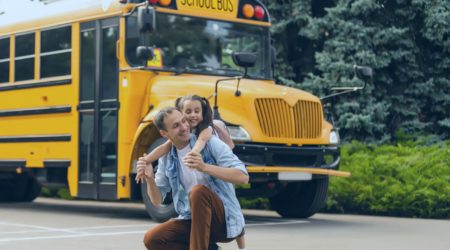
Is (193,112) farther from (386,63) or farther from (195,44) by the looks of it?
(386,63)

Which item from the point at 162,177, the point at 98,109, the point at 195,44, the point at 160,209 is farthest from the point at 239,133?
the point at 162,177

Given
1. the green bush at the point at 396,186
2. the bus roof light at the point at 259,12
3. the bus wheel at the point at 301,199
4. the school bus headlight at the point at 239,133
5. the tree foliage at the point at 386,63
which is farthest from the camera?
the tree foliage at the point at 386,63

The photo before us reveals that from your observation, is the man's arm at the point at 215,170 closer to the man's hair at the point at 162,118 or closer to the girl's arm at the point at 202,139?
the girl's arm at the point at 202,139

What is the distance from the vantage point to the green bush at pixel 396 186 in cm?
1246

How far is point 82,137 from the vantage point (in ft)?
39.5

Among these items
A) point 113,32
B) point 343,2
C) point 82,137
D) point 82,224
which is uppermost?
point 343,2

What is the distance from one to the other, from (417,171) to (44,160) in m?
4.60

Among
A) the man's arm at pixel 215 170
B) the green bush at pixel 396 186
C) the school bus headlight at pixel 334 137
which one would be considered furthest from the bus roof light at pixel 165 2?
the man's arm at pixel 215 170

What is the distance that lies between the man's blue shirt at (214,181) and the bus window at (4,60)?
800 cm

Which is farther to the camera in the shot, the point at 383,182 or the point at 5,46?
the point at 5,46

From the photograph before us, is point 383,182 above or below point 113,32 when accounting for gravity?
below

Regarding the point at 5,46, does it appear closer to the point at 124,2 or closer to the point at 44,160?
the point at 44,160

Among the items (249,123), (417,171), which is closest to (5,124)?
(249,123)

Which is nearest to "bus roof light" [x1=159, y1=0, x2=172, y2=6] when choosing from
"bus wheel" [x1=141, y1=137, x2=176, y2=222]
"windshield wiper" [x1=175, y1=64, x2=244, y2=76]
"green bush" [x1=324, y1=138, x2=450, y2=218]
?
"windshield wiper" [x1=175, y1=64, x2=244, y2=76]
